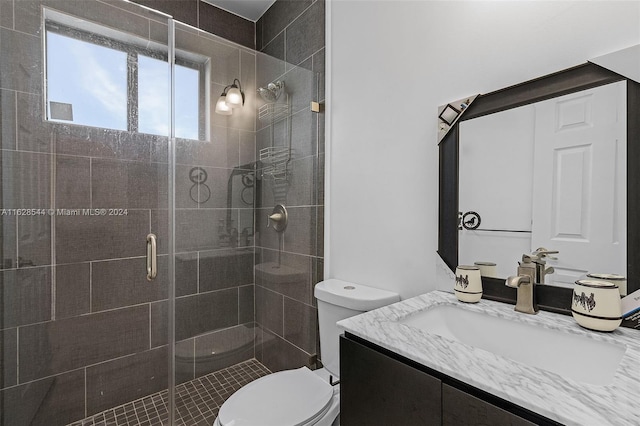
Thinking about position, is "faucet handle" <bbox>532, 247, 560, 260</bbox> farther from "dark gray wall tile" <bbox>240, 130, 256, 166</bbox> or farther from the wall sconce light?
the wall sconce light

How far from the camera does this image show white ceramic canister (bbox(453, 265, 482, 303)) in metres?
1.02

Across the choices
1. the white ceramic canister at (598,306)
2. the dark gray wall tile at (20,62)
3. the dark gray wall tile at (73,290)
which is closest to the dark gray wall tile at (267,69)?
the dark gray wall tile at (20,62)

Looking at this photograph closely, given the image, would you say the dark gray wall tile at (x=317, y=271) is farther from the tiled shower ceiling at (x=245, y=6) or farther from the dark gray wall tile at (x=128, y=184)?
the tiled shower ceiling at (x=245, y=6)

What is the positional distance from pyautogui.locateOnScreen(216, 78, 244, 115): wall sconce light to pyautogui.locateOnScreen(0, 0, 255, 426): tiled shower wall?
38 millimetres

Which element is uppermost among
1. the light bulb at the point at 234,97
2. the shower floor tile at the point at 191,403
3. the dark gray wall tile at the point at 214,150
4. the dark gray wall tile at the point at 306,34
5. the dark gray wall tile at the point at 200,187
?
the dark gray wall tile at the point at 306,34

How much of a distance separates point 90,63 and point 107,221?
0.78m

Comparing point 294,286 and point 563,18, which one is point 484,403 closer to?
point 563,18

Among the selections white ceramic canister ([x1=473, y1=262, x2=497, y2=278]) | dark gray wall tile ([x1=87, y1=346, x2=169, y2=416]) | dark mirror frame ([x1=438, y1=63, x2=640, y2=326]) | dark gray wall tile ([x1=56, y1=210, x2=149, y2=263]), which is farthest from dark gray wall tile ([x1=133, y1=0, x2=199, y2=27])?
white ceramic canister ([x1=473, y1=262, x2=497, y2=278])

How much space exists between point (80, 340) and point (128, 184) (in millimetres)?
855

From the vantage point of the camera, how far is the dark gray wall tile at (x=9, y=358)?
55.1 inches

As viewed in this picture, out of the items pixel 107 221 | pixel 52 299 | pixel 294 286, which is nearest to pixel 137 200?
pixel 107 221

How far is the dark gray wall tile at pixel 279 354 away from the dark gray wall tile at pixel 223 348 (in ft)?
0.28

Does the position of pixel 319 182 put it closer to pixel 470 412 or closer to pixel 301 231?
pixel 301 231

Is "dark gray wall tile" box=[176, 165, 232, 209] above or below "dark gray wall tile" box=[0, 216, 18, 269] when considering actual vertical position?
above
